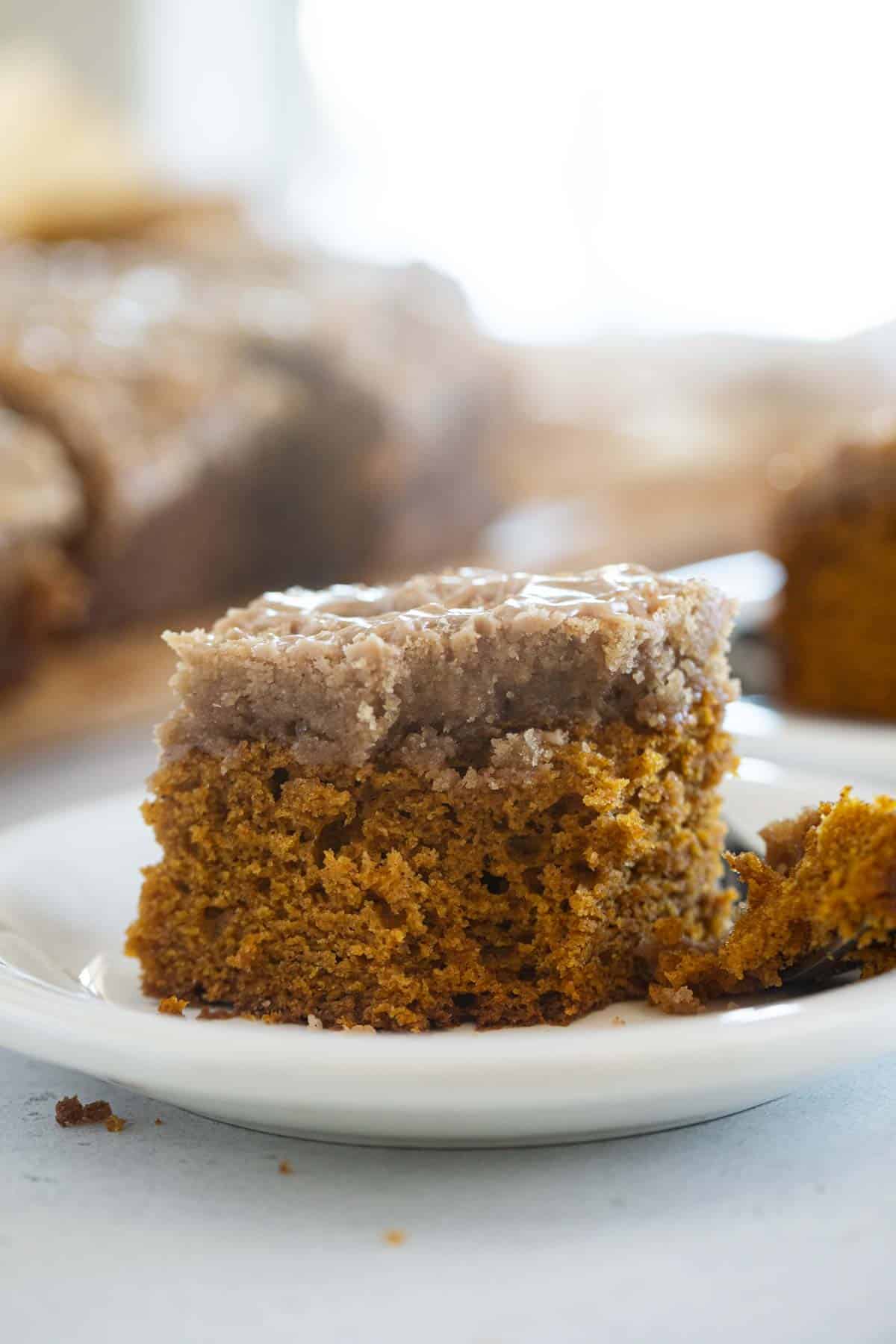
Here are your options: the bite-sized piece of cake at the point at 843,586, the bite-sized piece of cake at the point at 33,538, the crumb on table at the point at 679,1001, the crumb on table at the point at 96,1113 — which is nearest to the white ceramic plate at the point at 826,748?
the bite-sized piece of cake at the point at 843,586

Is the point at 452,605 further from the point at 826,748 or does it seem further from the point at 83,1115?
the point at 826,748

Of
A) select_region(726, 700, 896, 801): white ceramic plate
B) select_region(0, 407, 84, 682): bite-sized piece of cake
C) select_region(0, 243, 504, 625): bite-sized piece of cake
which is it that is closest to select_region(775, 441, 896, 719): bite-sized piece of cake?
select_region(726, 700, 896, 801): white ceramic plate

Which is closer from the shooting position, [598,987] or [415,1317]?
[415,1317]

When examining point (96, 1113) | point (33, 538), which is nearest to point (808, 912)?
point (96, 1113)

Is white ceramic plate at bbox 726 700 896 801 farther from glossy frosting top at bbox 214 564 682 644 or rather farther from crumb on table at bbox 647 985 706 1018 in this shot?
crumb on table at bbox 647 985 706 1018

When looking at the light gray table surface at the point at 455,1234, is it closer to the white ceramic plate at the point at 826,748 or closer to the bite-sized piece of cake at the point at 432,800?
the bite-sized piece of cake at the point at 432,800

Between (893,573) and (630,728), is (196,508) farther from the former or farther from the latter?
(630,728)

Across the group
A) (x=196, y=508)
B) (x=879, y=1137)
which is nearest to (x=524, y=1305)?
(x=879, y=1137)
